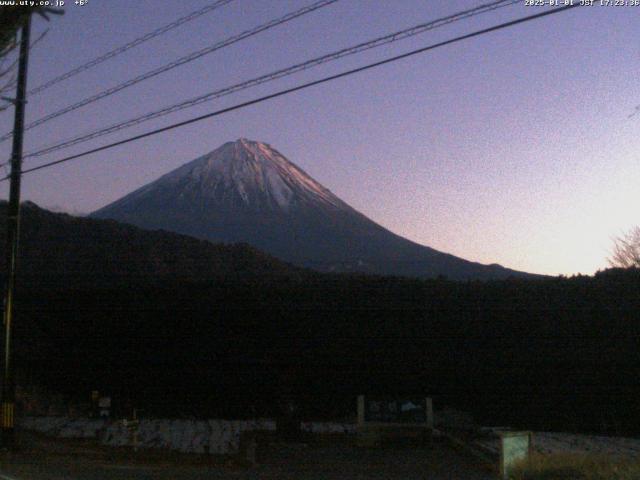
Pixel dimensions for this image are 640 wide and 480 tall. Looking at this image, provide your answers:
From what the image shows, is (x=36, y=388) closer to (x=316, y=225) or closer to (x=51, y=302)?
(x=51, y=302)

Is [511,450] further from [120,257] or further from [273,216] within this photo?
[273,216]

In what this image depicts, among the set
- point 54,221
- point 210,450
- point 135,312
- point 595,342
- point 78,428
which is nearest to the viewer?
point 210,450

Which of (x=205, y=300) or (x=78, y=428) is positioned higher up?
(x=205, y=300)

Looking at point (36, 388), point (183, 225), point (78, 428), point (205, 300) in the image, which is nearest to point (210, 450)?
point (78, 428)

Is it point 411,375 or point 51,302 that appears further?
point 51,302

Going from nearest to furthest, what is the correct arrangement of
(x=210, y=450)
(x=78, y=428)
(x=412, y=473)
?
(x=412, y=473) → (x=210, y=450) → (x=78, y=428)

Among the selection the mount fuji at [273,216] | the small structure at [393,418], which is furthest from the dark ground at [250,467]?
the mount fuji at [273,216]

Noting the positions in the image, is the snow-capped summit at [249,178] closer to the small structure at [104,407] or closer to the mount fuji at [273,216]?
the mount fuji at [273,216]
